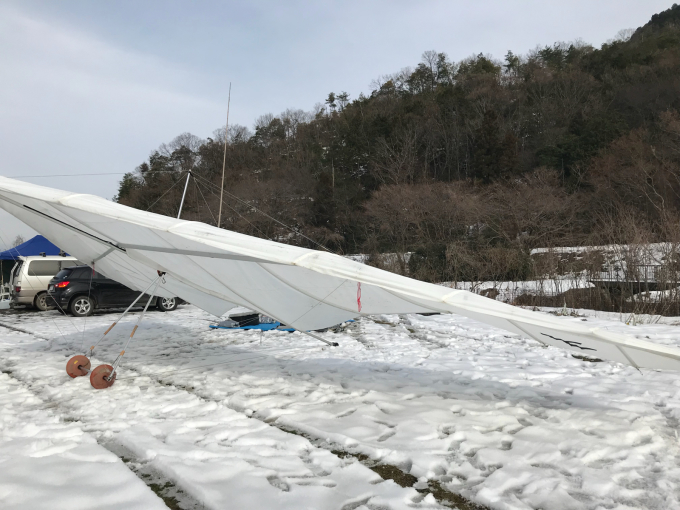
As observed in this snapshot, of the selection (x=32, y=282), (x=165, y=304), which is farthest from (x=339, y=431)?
(x=32, y=282)

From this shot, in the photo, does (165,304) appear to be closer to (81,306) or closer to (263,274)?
(81,306)

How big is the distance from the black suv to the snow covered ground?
620cm

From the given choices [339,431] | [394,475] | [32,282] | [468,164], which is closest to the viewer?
[394,475]

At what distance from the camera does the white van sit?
44.5 ft

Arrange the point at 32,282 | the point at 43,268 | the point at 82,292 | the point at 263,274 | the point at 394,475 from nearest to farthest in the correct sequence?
the point at 394,475 < the point at 263,274 < the point at 82,292 < the point at 32,282 < the point at 43,268

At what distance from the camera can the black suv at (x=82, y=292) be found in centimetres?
1268

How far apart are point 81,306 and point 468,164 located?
108 ft

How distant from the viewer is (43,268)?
46.0 ft

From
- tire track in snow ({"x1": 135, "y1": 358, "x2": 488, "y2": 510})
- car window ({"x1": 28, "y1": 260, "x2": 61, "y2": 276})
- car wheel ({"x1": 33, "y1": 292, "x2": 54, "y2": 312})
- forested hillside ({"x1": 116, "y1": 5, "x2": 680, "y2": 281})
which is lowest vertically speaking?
car wheel ({"x1": 33, "y1": 292, "x2": 54, "y2": 312})

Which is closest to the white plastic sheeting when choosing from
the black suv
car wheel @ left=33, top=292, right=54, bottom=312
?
the black suv

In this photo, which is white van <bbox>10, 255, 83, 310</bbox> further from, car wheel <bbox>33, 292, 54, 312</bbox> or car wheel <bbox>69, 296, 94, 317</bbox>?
car wheel <bbox>69, 296, 94, 317</bbox>

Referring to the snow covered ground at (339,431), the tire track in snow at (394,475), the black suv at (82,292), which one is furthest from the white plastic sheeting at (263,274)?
the black suv at (82,292)

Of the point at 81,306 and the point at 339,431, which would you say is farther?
the point at 81,306

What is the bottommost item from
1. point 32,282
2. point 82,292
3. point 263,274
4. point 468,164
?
point 82,292
